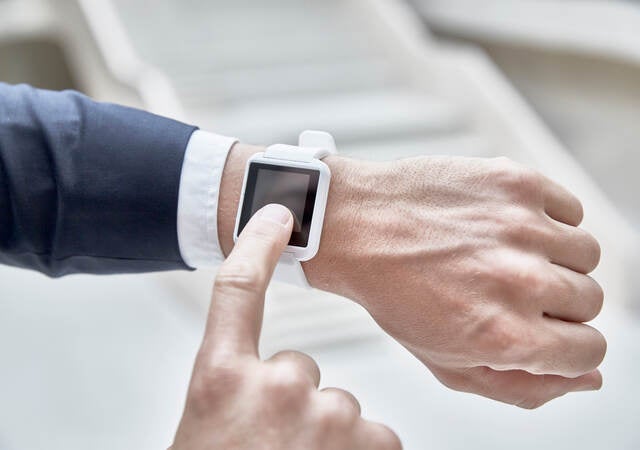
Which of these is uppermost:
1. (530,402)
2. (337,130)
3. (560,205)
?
(560,205)

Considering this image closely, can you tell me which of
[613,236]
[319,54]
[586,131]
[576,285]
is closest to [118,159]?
[576,285]

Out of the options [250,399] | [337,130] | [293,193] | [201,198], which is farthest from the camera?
[337,130]

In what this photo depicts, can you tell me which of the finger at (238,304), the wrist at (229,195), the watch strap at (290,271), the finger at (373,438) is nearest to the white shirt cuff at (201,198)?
the wrist at (229,195)

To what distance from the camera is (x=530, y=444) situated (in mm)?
1377

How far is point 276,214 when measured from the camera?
824mm

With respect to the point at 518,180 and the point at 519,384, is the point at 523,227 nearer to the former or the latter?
the point at 518,180

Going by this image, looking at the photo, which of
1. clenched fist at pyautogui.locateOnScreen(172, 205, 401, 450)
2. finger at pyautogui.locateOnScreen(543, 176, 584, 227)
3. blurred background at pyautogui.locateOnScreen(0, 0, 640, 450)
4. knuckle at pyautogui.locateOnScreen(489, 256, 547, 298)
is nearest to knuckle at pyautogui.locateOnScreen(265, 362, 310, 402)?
clenched fist at pyautogui.locateOnScreen(172, 205, 401, 450)

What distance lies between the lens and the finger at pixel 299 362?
698 mm

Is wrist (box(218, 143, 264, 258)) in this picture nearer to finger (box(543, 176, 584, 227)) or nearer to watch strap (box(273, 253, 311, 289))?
watch strap (box(273, 253, 311, 289))

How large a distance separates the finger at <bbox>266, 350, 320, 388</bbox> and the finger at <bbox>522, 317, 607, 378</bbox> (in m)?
0.26

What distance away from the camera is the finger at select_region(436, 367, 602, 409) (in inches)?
35.0

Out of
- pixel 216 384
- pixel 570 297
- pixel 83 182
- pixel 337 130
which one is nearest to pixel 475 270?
pixel 570 297

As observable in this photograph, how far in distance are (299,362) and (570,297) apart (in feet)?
1.10

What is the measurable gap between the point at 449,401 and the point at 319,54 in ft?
5.55
